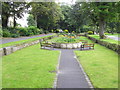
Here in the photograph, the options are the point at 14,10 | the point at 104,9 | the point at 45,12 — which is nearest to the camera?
the point at 104,9

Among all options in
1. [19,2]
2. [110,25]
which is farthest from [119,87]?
[110,25]

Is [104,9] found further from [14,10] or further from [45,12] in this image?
[45,12]

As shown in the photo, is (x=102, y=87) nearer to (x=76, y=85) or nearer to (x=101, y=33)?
(x=76, y=85)

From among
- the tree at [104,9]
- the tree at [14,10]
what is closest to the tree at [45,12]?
the tree at [14,10]

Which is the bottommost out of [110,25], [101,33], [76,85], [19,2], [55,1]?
[76,85]

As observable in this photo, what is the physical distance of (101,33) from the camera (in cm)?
3077

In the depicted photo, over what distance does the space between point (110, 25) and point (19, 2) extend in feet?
122

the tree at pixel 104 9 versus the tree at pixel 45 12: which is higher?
the tree at pixel 45 12

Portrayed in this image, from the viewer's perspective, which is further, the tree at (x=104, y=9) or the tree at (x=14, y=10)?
the tree at (x=14, y=10)

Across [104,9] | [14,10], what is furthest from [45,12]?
[104,9]

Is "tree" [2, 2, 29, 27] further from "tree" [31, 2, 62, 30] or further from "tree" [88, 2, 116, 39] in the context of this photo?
"tree" [88, 2, 116, 39]

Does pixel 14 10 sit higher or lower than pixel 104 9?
higher

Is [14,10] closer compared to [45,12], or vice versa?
[14,10]

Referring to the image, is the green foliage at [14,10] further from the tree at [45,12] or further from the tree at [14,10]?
the tree at [45,12]
